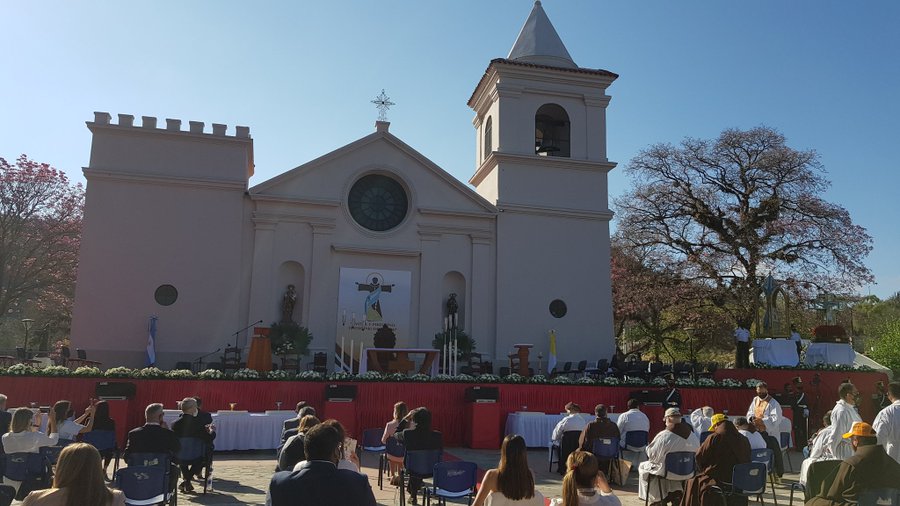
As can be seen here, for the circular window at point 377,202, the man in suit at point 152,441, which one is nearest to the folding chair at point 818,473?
the man in suit at point 152,441

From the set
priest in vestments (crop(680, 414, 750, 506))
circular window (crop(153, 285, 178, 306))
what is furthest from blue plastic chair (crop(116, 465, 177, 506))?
circular window (crop(153, 285, 178, 306))

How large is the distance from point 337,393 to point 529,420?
4.16 metres

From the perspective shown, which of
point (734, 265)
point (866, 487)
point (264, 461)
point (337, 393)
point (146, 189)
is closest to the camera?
point (866, 487)

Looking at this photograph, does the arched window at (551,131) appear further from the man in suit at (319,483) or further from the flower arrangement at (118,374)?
the man in suit at (319,483)

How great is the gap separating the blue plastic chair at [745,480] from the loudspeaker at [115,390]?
11.6 metres

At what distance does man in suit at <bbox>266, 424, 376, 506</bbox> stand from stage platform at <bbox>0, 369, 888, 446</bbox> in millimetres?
11088

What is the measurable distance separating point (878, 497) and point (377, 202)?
19.1 meters

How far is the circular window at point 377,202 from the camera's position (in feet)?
77.3

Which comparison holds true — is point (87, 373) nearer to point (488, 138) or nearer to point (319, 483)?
point (319, 483)

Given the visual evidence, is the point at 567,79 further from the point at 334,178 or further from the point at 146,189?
the point at 146,189

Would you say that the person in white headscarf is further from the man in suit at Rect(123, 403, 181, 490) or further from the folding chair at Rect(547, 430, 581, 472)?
the man in suit at Rect(123, 403, 181, 490)

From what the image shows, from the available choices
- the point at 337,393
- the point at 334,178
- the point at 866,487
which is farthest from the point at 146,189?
the point at 866,487

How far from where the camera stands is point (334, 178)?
76.5ft

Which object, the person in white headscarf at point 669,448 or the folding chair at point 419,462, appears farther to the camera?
the folding chair at point 419,462
